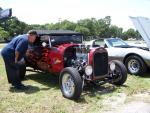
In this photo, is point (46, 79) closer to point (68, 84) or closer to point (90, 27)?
point (68, 84)

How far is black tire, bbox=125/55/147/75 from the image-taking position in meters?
8.92

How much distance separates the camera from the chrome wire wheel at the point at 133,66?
30.0 ft

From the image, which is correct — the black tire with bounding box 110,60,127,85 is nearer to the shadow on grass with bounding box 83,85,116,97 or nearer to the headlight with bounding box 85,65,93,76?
the shadow on grass with bounding box 83,85,116,97

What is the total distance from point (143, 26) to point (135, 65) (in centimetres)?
758

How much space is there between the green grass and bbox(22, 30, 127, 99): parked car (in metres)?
0.27

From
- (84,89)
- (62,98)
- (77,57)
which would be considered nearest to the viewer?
(62,98)

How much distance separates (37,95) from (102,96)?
164 centimetres

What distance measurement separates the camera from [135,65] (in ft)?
30.3

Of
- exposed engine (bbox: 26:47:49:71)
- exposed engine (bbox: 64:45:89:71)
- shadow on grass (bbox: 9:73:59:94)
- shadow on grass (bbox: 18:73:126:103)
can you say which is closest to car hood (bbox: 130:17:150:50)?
shadow on grass (bbox: 18:73:126:103)

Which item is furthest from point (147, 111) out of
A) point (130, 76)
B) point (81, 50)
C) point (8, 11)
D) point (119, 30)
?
point (119, 30)

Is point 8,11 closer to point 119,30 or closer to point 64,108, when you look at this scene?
point 119,30

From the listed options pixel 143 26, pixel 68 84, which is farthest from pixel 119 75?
pixel 143 26

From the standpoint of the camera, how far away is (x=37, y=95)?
21.4 feet

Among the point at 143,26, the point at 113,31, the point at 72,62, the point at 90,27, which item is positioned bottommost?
the point at 72,62
